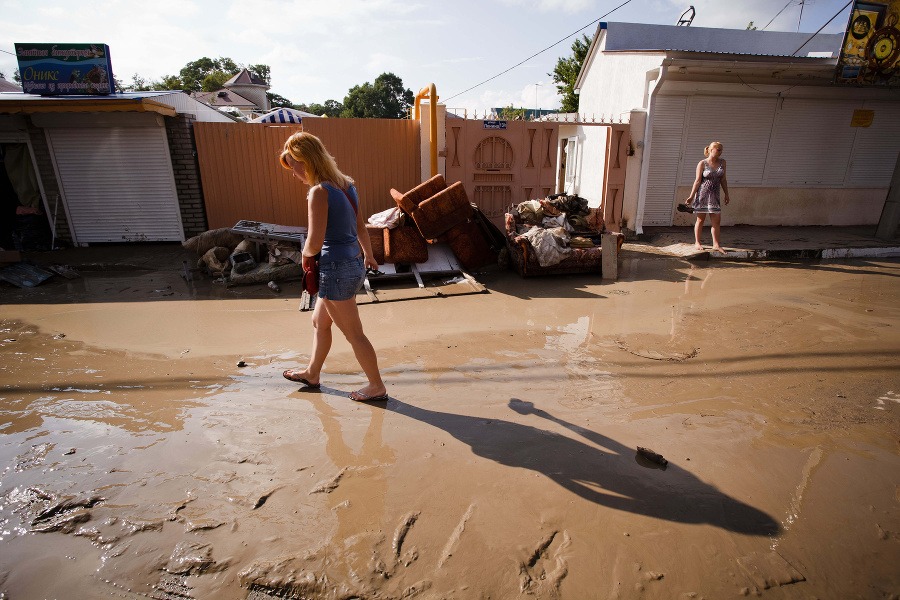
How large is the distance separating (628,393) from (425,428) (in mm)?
1607

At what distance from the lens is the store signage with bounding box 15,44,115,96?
840 centimetres

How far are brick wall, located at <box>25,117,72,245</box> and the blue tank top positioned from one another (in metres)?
9.10

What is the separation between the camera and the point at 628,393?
11.8 feet

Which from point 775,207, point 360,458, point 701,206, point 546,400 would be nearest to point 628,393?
point 546,400

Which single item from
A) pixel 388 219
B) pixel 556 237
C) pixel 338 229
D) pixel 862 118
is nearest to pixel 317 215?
pixel 338 229

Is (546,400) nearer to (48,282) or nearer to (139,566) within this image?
(139,566)

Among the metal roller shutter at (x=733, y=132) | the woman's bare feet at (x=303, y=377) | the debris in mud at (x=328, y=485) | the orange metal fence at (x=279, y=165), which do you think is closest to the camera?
the debris in mud at (x=328, y=485)

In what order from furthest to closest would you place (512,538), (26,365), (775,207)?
(775,207) < (26,365) < (512,538)

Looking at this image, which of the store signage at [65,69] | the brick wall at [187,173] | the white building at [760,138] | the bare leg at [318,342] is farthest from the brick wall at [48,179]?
the white building at [760,138]

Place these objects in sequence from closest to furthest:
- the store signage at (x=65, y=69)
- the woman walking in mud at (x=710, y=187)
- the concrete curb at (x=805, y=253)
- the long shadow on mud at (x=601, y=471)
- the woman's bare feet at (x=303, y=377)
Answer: the long shadow on mud at (x=601, y=471), the woman's bare feet at (x=303, y=377), the woman walking in mud at (x=710, y=187), the concrete curb at (x=805, y=253), the store signage at (x=65, y=69)

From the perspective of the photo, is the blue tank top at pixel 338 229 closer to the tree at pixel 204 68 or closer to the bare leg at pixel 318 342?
the bare leg at pixel 318 342

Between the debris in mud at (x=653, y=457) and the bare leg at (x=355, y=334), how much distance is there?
5.96ft

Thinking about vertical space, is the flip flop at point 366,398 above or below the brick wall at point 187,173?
below

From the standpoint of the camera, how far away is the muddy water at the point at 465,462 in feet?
6.70
